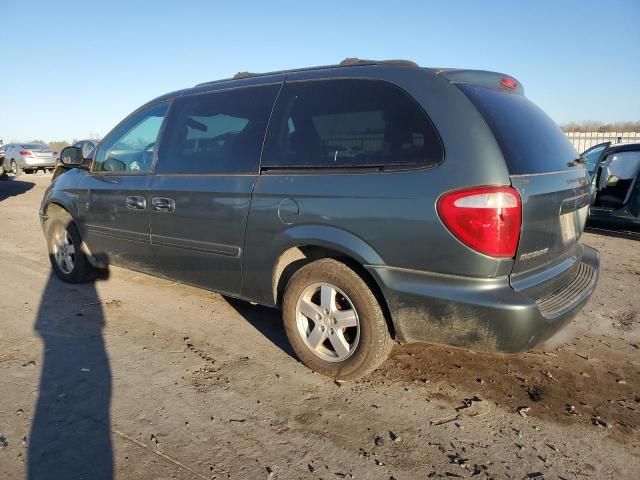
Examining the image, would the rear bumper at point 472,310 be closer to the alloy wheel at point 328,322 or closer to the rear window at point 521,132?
the alloy wheel at point 328,322

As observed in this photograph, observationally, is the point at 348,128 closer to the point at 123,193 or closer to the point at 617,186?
the point at 123,193

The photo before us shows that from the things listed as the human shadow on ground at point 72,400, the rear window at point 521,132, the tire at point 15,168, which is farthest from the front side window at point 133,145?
the tire at point 15,168

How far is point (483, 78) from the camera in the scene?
2834 millimetres

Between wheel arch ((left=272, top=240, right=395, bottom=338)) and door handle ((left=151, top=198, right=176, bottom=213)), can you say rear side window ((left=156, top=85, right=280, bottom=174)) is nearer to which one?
door handle ((left=151, top=198, right=176, bottom=213))

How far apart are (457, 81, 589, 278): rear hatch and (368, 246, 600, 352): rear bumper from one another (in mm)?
169

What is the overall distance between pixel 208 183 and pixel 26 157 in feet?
70.3

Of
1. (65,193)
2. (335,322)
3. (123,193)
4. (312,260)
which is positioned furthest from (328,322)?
(65,193)

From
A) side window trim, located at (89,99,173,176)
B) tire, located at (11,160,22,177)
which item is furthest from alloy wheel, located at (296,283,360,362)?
tire, located at (11,160,22,177)

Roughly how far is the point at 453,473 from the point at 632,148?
288 inches

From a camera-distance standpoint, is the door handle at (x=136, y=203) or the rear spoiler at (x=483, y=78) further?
the door handle at (x=136, y=203)

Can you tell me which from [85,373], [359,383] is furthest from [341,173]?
[85,373]

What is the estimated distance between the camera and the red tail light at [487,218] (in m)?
2.32

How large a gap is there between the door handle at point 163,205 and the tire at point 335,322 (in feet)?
4.01

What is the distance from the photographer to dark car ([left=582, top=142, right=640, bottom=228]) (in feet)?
23.6
